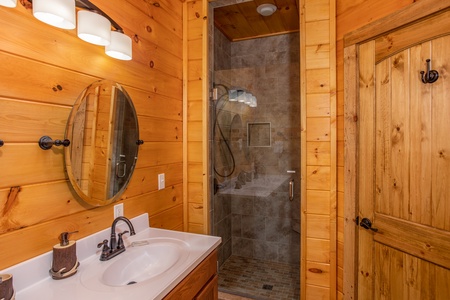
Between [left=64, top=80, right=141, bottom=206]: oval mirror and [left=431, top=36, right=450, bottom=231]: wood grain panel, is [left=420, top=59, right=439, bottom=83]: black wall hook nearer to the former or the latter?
[left=431, top=36, right=450, bottom=231]: wood grain panel

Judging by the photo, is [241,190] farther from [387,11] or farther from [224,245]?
[387,11]

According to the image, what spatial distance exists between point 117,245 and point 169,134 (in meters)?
0.88

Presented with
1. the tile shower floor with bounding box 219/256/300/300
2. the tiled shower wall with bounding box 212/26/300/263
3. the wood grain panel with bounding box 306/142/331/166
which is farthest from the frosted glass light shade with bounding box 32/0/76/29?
the tile shower floor with bounding box 219/256/300/300

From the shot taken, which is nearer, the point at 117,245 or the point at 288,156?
the point at 117,245

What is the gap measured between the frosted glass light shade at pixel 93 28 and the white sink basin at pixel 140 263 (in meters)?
1.04

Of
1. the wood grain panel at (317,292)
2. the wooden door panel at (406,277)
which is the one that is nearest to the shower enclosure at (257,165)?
the wood grain panel at (317,292)

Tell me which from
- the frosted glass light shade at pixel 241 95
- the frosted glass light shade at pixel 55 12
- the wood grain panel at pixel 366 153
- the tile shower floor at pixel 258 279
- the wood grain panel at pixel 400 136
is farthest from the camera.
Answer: the frosted glass light shade at pixel 241 95

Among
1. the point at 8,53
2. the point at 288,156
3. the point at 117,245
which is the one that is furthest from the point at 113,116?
the point at 288,156

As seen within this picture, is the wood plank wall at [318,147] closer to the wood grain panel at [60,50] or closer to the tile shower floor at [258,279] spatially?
the tile shower floor at [258,279]

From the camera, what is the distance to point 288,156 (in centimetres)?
242

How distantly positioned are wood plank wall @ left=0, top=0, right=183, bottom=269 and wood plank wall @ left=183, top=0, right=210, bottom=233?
1.37 ft

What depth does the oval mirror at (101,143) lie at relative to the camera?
117 cm

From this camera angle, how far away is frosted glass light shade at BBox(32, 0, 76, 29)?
91 centimetres

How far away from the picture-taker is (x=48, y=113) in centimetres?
106
